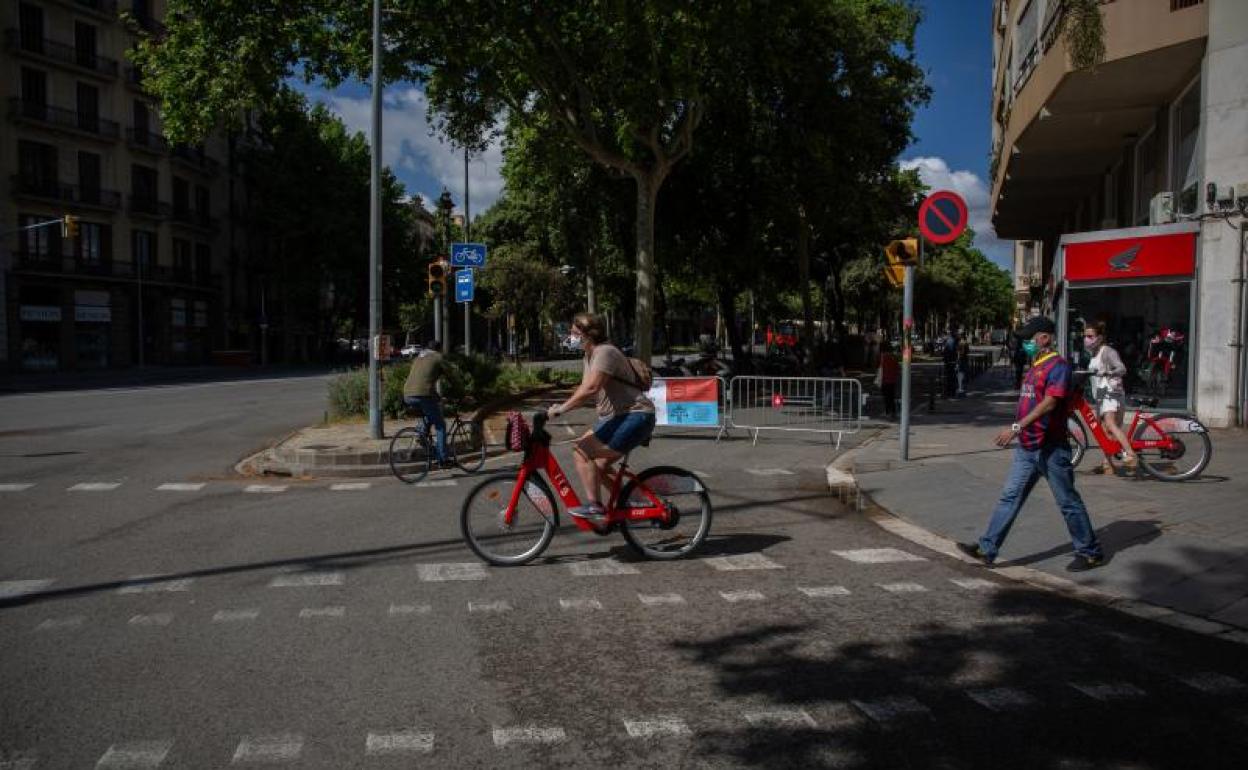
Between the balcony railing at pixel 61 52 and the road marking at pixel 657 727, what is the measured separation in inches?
1917

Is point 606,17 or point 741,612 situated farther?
point 606,17

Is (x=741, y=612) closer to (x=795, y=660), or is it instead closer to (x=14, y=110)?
(x=795, y=660)

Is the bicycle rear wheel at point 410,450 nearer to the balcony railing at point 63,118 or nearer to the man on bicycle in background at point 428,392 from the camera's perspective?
the man on bicycle in background at point 428,392

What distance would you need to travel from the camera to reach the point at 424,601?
564 centimetres

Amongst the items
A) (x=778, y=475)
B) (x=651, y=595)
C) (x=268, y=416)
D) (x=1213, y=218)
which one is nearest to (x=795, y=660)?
(x=651, y=595)

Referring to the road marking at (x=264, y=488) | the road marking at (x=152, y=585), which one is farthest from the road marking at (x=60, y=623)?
the road marking at (x=264, y=488)

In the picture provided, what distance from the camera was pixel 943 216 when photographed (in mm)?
11039

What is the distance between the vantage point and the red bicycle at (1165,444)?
955cm

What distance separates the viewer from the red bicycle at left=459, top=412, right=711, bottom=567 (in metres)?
6.57

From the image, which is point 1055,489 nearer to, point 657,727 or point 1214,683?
point 1214,683

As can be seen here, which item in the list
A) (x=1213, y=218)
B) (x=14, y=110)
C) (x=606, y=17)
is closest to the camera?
(x=1213, y=218)

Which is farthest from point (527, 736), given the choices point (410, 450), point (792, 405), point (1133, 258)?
point (1133, 258)

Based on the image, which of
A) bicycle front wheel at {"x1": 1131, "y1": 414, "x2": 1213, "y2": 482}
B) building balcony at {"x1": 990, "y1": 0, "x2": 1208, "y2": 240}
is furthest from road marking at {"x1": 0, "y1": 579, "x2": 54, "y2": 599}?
building balcony at {"x1": 990, "y1": 0, "x2": 1208, "y2": 240}

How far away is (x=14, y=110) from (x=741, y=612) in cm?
4681
